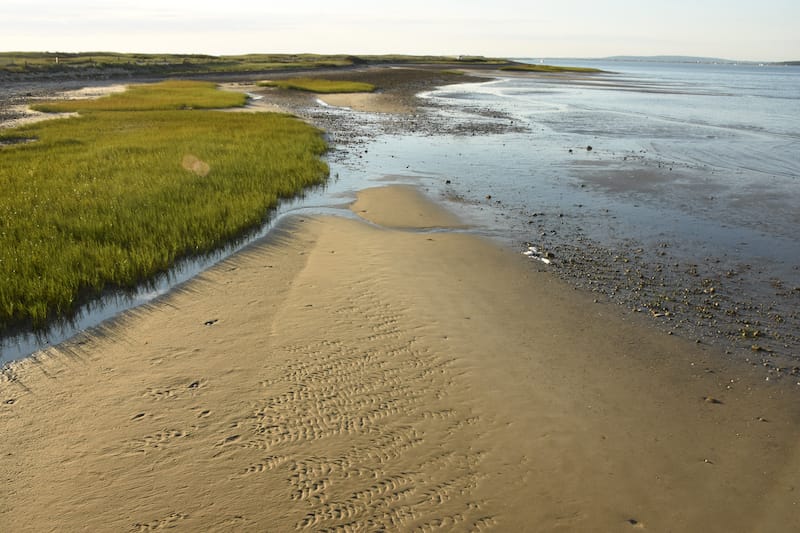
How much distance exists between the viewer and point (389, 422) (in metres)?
6.24

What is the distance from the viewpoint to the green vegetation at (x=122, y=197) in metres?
9.48

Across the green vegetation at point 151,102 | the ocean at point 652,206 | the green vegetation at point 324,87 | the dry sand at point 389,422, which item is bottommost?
the dry sand at point 389,422

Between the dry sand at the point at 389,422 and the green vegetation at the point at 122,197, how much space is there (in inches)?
57.9

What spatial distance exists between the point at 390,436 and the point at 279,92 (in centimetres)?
5841

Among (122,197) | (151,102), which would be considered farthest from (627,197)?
(151,102)

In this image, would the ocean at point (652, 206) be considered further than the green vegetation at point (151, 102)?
No

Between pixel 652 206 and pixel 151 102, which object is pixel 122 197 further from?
pixel 151 102

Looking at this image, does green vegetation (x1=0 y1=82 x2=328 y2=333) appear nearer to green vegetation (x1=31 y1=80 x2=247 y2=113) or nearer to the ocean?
the ocean

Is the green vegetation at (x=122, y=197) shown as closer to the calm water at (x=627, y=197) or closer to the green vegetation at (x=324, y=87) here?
the calm water at (x=627, y=197)

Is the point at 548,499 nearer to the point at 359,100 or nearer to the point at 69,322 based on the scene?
the point at 69,322

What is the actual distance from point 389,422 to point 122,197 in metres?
11.2

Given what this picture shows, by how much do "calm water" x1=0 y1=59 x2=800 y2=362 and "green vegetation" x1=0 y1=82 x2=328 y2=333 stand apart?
69cm

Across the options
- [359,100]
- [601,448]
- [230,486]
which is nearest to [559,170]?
[601,448]

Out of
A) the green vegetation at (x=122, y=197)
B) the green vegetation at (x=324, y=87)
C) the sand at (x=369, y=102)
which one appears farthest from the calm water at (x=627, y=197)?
the green vegetation at (x=324, y=87)
